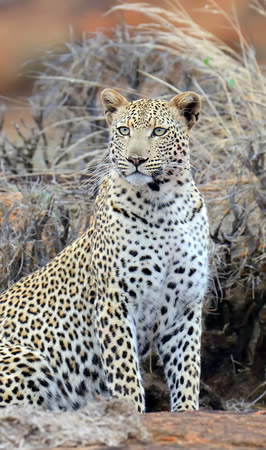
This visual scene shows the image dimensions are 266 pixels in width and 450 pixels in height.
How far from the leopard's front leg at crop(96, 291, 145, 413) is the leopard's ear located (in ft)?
4.10

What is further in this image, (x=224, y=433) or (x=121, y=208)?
(x=121, y=208)

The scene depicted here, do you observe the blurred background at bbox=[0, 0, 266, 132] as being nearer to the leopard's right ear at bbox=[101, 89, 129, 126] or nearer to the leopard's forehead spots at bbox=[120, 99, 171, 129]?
the leopard's right ear at bbox=[101, 89, 129, 126]

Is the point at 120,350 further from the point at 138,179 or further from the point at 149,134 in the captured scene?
the point at 149,134

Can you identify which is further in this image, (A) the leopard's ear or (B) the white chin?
(A) the leopard's ear

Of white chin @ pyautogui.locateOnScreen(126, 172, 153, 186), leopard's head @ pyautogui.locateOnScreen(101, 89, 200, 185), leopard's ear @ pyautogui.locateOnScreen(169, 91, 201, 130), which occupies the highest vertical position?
leopard's ear @ pyautogui.locateOnScreen(169, 91, 201, 130)

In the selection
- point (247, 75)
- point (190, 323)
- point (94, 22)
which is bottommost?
point (190, 323)

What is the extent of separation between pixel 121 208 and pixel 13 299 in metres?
1.08

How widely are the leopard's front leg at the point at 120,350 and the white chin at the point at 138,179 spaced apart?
0.71m

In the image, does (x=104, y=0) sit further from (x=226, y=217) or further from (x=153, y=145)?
(x=153, y=145)

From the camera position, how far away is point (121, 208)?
22.1 ft

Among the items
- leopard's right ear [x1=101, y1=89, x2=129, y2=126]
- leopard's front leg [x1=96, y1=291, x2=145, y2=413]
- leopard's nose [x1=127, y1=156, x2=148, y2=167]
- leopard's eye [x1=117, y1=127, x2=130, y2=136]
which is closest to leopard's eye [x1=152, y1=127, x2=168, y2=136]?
leopard's eye [x1=117, y1=127, x2=130, y2=136]

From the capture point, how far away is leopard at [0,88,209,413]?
6566mm

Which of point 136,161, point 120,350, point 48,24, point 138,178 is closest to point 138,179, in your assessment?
point 138,178

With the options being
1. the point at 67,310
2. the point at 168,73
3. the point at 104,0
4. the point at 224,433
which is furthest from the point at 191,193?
the point at 104,0
